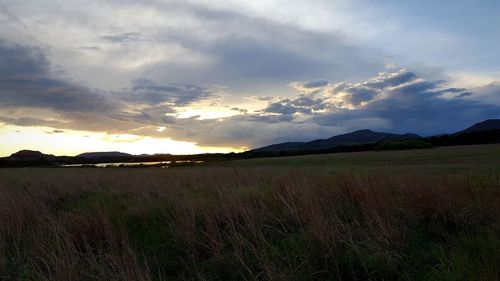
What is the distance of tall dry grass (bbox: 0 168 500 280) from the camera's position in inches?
172

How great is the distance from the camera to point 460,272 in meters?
3.83

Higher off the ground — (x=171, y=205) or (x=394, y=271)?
(x=171, y=205)

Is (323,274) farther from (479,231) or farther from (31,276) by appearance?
(31,276)

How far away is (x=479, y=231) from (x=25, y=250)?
20.4 ft

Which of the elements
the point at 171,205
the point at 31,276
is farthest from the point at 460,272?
the point at 171,205

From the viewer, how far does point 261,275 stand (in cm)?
443

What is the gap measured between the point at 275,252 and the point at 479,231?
99.4 inches

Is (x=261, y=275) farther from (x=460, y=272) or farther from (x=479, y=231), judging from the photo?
(x=479, y=231)

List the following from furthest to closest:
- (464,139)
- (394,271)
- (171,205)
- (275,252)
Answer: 1. (464,139)
2. (171,205)
3. (275,252)
4. (394,271)

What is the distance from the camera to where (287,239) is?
538cm

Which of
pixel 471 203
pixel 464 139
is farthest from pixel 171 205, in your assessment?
pixel 464 139

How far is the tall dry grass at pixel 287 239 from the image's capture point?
4.37 metres

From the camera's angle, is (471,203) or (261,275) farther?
(471,203)

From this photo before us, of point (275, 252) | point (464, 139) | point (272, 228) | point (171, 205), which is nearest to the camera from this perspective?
point (275, 252)
